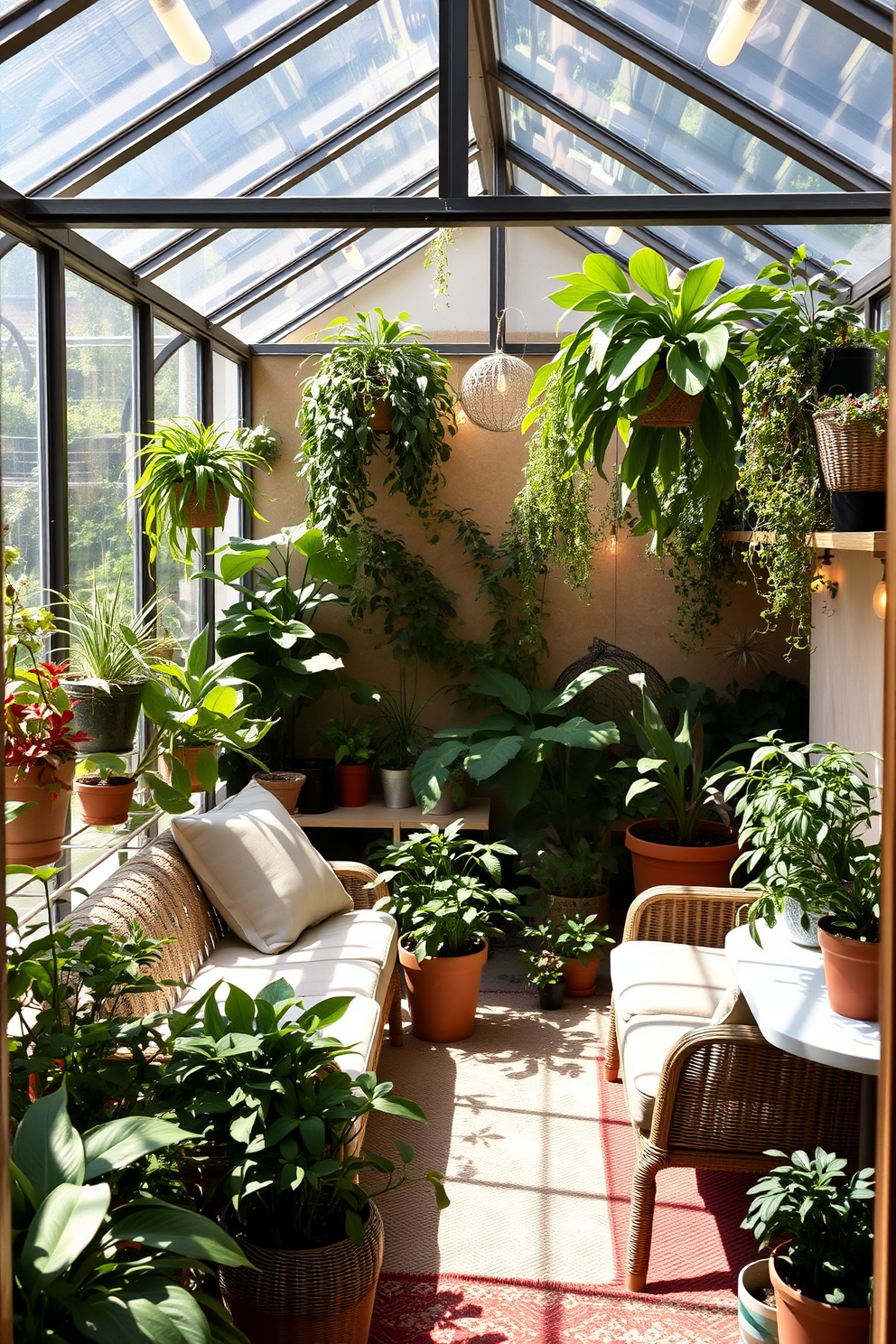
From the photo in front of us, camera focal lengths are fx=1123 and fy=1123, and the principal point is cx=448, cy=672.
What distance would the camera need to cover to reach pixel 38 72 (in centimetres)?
279

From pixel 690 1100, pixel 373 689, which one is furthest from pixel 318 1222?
pixel 373 689

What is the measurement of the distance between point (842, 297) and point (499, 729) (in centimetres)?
240

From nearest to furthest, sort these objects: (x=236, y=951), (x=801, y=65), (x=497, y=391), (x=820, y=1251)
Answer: (x=820, y=1251), (x=801, y=65), (x=236, y=951), (x=497, y=391)

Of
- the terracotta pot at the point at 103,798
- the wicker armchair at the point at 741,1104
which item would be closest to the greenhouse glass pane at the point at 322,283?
the terracotta pot at the point at 103,798

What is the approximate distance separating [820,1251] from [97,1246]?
1370 mm

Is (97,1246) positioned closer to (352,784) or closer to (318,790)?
(318,790)

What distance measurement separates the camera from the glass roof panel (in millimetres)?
2914

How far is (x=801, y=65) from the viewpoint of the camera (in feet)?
10.2

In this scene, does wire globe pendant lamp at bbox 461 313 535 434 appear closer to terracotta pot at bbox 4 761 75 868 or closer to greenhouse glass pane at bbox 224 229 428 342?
greenhouse glass pane at bbox 224 229 428 342

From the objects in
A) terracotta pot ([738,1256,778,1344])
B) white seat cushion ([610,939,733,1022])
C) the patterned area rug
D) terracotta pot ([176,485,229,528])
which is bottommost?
the patterned area rug

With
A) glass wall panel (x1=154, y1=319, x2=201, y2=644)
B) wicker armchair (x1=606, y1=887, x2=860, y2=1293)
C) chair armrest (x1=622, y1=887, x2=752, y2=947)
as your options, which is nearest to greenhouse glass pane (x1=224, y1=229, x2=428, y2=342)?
glass wall panel (x1=154, y1=319, x2=201, y2=644)

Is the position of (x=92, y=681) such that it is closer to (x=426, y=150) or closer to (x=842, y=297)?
(x=426, y=150)

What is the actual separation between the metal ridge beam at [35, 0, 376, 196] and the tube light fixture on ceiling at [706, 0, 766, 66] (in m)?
1.02

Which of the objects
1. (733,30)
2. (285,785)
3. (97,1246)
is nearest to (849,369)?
(733,30)
